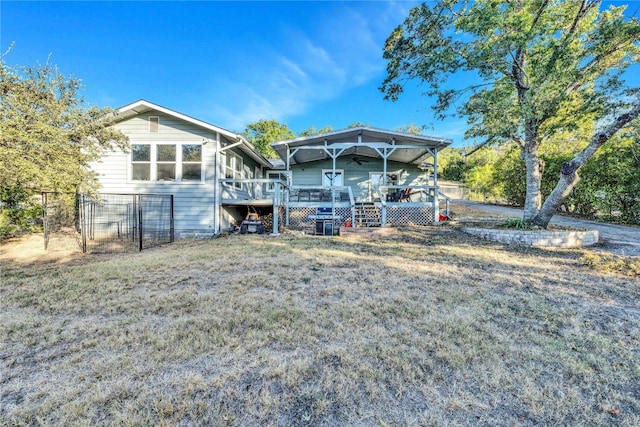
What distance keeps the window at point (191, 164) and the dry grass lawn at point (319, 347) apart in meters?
5.33

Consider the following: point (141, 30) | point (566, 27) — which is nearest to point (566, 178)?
point (566, 27)

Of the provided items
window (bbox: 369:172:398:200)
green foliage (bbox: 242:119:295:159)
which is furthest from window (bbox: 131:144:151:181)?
green foliage (bbox: 242:119:295:159)

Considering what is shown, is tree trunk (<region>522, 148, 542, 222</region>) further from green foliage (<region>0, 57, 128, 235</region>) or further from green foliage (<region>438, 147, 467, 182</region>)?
green foliage (<region>438, 147, 467, 182</region>)

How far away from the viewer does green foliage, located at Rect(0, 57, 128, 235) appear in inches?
210

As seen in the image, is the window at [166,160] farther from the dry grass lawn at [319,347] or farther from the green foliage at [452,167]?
the green foliage at [452,167]

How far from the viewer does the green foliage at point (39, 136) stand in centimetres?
532

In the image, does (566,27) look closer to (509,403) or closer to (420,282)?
(420,282)

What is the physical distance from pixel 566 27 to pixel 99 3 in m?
15.5

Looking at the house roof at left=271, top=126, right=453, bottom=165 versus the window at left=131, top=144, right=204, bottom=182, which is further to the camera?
the house roof at left=271, top=126, right=453, bottom=165

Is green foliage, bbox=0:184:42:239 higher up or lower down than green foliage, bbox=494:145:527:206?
lower down

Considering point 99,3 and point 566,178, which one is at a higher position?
point 99,3

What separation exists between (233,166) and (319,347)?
34.0 feet

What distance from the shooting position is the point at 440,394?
1924mm

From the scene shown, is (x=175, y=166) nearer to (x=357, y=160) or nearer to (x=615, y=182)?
(x=357, y=160)
